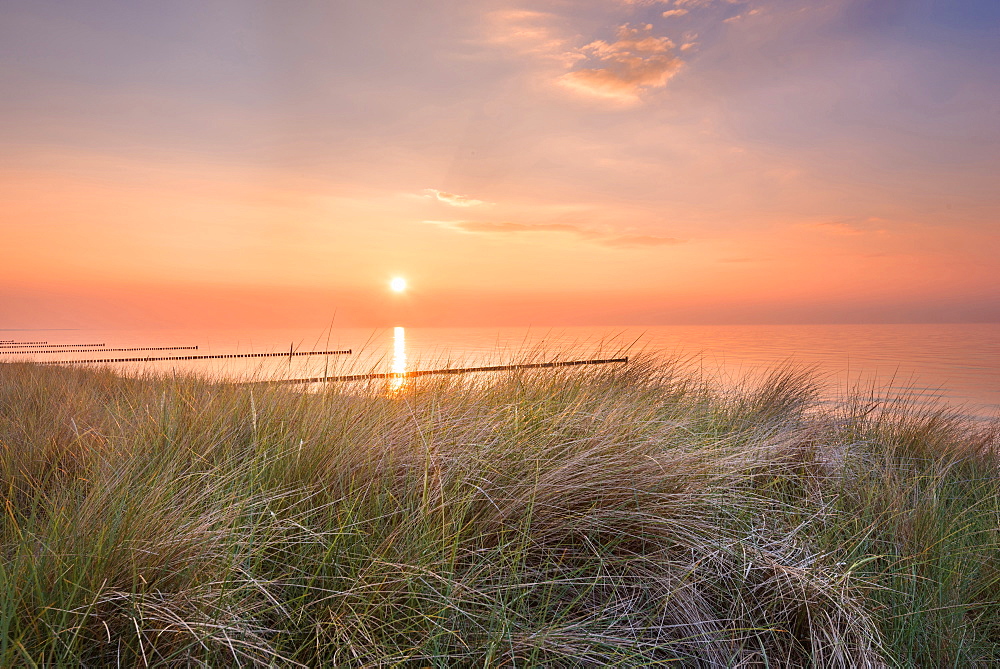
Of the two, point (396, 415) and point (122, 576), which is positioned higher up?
point (396, 415)

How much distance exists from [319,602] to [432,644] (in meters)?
0.32

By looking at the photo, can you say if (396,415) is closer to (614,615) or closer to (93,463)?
(93,463)

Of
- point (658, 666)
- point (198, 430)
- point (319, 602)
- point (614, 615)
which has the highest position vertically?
point (198, 430)

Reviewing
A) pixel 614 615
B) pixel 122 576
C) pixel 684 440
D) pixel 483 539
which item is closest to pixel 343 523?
pixel 483 539

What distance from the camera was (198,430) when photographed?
8.39 feet

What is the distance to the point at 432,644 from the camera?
152cm

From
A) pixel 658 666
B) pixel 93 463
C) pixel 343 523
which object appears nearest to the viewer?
pixel 658 666

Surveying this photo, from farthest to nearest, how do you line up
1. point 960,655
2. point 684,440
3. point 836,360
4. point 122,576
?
point 836,360 < point 684,440 < point 960,655 < point 122,576

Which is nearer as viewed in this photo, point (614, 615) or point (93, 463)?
point (614, 615)

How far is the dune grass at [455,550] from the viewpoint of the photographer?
139 cm

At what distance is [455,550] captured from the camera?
1.62m

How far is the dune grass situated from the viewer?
139 centimetres

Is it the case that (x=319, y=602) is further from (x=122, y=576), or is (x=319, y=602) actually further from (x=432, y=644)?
(x=122, y=576)

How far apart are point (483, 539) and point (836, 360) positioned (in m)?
20.0
